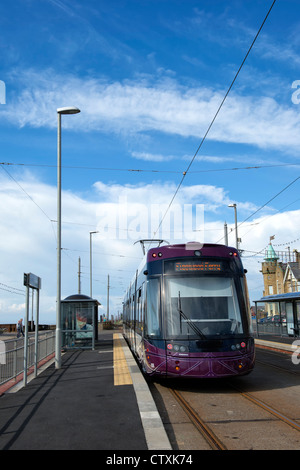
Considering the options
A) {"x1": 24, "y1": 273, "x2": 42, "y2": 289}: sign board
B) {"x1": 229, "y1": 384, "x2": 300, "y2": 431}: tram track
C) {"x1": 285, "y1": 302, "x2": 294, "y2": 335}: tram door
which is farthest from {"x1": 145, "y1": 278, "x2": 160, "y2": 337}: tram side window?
{"x1": 285, "y1": 302, "x2": 294, "y2": 335}: tram door

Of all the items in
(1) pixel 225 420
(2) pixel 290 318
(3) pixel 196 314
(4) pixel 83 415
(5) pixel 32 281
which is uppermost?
(5) pixel 32 281

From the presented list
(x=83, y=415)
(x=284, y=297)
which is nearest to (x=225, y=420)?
(x=83, y=415)

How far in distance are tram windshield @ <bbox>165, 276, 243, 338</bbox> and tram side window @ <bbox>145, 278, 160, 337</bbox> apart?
24cm

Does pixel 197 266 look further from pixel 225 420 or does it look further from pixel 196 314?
pixel 225 420

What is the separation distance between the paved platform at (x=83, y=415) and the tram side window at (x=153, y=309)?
3.81ft

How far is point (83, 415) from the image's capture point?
23.9 feet

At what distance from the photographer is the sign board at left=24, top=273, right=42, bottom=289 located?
36.7 ft

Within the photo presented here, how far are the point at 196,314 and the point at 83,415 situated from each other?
344cm

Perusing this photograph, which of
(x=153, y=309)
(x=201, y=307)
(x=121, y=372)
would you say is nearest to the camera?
(x=201, y=307)

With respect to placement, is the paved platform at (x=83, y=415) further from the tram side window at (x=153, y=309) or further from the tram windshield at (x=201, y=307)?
the tram windshield at (x=201, y=307)

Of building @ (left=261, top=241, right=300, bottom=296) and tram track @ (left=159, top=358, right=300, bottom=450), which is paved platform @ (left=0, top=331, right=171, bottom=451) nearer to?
tram track @ (left=159, top=358, right=300, bottom=450)

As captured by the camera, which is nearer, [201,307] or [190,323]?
[190,323]

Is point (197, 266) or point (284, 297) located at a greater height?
point (197, 266)
